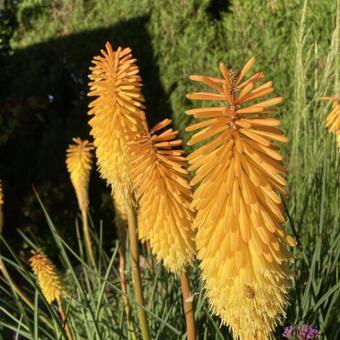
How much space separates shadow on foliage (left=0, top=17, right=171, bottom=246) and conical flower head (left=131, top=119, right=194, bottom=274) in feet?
15.7

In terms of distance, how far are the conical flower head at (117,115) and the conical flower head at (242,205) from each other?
0.54m

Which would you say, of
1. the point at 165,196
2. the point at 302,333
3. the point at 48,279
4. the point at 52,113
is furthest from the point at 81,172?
the point at 52,113

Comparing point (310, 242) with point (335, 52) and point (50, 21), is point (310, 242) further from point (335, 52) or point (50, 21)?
point (50, 21)

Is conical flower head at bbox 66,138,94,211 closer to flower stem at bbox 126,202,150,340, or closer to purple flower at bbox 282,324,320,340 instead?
flower stem at bbox 126,202,150,340

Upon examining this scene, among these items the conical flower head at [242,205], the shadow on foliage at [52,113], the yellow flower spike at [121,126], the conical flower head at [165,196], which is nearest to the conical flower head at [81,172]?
the yellow flower spike at [121,126]

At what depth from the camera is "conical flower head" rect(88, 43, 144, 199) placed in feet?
6.97

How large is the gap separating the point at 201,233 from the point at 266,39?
16.6ft

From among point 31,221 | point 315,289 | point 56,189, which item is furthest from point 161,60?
point 315,289

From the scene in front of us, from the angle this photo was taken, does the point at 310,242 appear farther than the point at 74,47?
No

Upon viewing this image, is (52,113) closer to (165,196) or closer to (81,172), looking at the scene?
(81,172)

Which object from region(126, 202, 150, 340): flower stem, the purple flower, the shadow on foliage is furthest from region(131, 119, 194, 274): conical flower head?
the shadow on foliage

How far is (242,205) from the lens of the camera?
159 centimetres

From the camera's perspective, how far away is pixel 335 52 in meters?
3.57

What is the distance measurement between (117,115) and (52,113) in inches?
288
